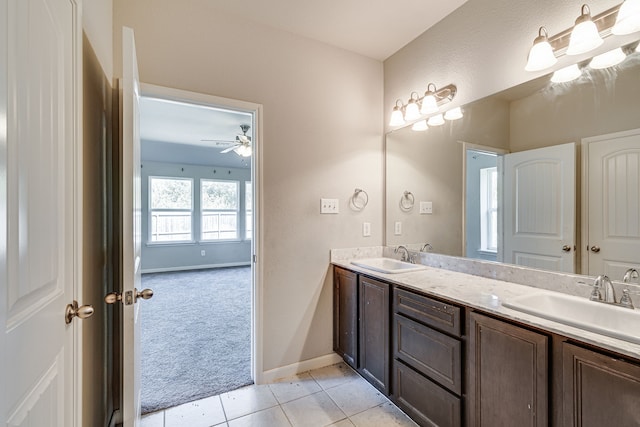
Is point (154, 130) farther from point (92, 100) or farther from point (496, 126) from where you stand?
point (496, 126)

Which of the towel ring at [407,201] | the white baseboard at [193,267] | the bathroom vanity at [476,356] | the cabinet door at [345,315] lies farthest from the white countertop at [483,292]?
the white baseboard at [193,267]

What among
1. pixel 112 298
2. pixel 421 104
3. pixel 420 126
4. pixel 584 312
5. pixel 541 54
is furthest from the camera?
pixel 420 126

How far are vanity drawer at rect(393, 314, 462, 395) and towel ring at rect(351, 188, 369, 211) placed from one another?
102 cm

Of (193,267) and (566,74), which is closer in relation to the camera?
(566,74)

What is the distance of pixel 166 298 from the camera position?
4.20 m

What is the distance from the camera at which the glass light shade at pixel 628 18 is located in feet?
3.91

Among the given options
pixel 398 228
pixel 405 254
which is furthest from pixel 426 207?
pixel 405 254

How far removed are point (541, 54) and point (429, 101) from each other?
29.3 inches

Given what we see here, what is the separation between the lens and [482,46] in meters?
1.85

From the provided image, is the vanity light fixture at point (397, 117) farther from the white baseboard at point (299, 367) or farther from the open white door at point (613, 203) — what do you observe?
the white baseboard at point (299, 367)

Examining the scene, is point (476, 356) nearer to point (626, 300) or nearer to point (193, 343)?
point (626, 300)

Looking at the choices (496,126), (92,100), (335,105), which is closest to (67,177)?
(92,100)

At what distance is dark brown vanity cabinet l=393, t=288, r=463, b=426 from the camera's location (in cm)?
142

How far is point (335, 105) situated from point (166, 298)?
3646 millimetres
